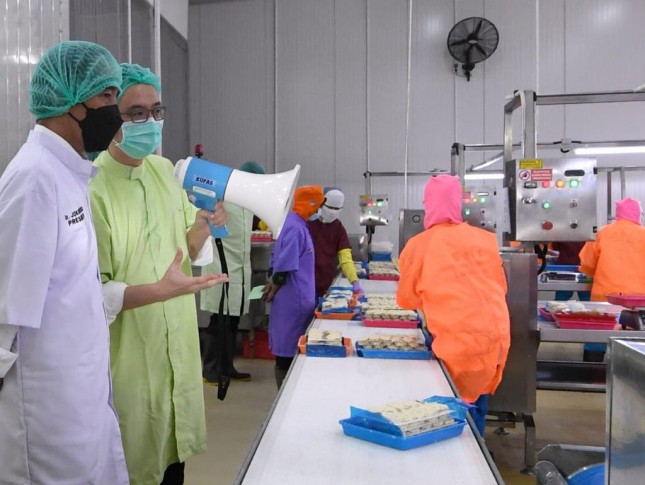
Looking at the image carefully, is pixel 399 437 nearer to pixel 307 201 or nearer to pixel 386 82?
pixel 307 201

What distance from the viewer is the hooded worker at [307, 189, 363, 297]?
15.5ft

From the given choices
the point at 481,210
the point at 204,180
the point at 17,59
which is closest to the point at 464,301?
the point at 204,180

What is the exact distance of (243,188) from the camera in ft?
6.09

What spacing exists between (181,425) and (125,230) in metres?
0.65

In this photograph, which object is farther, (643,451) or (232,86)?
(232,86)

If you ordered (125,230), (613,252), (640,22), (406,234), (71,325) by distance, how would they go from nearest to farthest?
(71,325)
(125,230)
(613,252)
(406,234)
(640,22)

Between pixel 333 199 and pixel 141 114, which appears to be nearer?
pixel 141 114

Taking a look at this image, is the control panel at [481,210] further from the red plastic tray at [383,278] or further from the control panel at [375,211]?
the control panel at [375,211]

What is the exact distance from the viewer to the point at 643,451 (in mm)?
842

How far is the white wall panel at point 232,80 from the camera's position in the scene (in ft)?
29.7

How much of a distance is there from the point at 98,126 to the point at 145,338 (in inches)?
25.8

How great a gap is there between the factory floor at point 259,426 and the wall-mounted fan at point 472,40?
5256 mm

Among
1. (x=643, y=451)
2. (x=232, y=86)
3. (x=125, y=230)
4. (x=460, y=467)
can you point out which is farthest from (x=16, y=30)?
(x=232, y=86)

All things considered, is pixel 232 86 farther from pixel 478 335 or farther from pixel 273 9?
pixel 478 335
